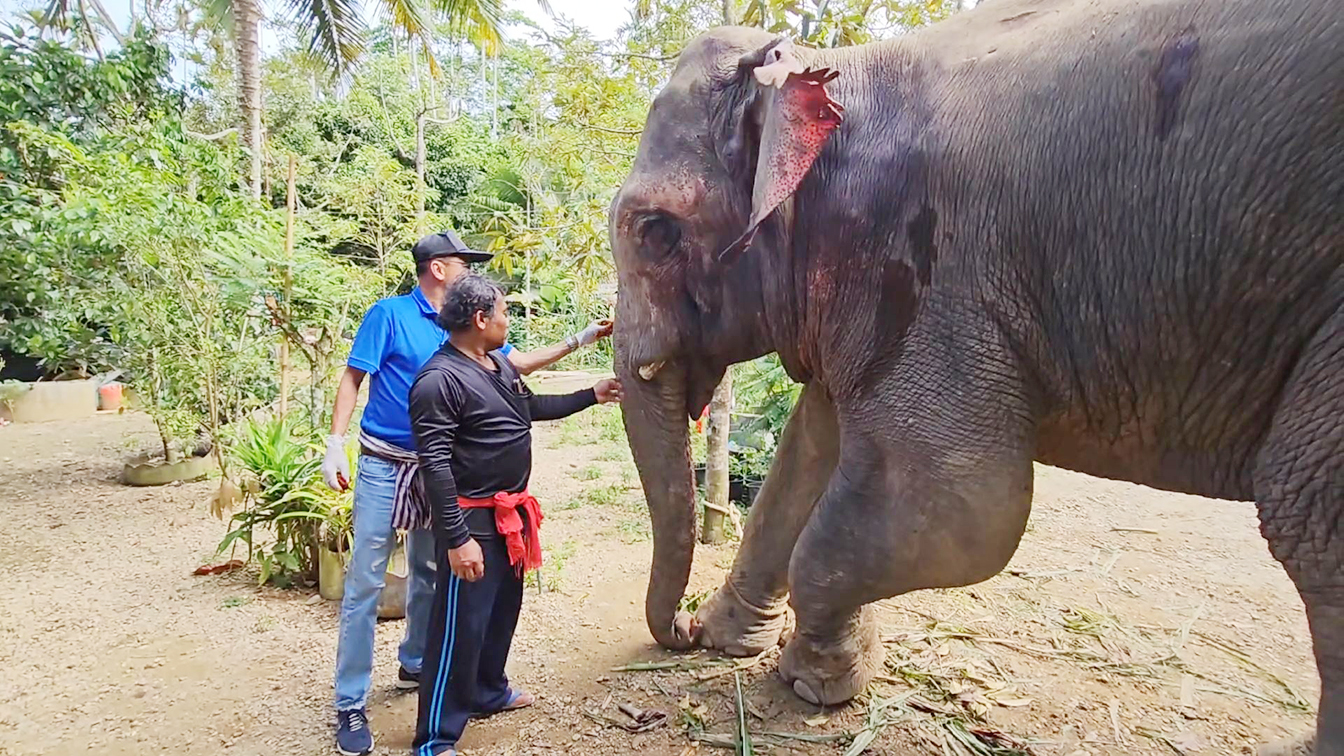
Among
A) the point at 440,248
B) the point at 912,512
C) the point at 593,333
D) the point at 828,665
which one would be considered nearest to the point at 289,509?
the point at 440,248

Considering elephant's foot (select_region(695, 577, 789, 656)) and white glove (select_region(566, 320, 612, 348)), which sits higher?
white glove (select_region(566, 320, 612, 348))

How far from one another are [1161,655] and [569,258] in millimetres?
3897

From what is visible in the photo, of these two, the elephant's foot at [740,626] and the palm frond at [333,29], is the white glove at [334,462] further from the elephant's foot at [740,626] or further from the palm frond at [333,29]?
the palm frond at [333,29]

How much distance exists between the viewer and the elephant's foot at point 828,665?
2.89 m

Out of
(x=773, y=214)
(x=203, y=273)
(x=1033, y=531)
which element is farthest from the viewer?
(x=203, y=273)

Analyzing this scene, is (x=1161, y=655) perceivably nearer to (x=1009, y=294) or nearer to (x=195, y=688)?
(x=1009, y=294)

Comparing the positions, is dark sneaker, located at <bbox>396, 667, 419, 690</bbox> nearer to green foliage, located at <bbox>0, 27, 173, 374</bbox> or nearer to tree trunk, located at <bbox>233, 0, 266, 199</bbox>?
green foliage, located at <bbox>0, 27, 173, 374</bbox>

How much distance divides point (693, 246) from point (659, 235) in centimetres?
12

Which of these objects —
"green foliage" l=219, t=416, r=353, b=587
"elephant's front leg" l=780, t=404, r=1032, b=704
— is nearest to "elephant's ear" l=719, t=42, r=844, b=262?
"elephant's front leg" l=780, t=404, r=1032, b=704

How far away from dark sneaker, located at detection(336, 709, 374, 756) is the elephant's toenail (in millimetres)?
1563

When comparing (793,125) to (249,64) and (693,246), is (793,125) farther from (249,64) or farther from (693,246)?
(249,64)

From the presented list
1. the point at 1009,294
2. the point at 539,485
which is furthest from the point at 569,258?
the point at 1009,294

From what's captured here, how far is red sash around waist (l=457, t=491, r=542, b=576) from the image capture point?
9.32 ft

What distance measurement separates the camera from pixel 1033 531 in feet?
17.5
